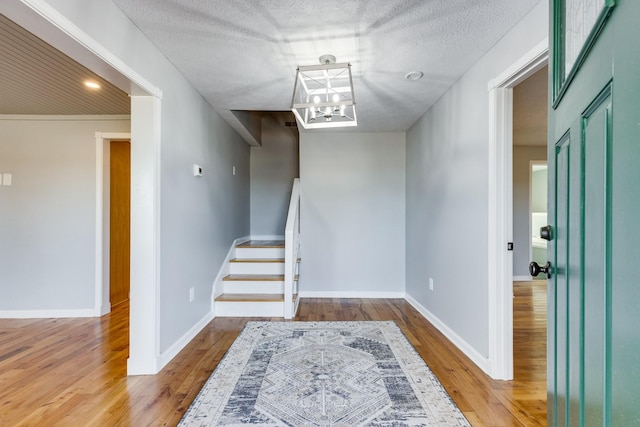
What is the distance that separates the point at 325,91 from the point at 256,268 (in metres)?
2.42

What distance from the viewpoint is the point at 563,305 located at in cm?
85

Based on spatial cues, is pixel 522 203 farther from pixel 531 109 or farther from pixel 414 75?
pixel 414 75

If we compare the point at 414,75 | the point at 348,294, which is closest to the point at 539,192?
the point at 348,294

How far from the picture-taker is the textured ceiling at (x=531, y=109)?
279 cm

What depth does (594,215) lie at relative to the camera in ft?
2.12

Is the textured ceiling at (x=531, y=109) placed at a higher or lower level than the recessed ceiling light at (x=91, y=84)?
higher

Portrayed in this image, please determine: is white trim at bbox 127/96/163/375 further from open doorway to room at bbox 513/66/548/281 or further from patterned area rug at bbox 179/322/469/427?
open doorway to room at bbox 513/66/548/281

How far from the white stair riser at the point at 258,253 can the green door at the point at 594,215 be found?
3.34 metres

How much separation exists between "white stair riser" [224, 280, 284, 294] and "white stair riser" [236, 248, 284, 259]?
595 millimetres

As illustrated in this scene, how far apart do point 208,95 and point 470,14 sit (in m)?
2.26

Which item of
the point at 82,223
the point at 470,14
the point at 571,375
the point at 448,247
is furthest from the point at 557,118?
the point at 82,223

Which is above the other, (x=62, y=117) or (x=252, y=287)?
(x=62, y=117)

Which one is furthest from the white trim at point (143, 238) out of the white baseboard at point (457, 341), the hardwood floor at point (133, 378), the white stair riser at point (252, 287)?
the white baseboard at point (457, 341)

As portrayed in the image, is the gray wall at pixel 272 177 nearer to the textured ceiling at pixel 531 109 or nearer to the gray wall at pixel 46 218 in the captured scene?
the gray wall at pixel 46 218
